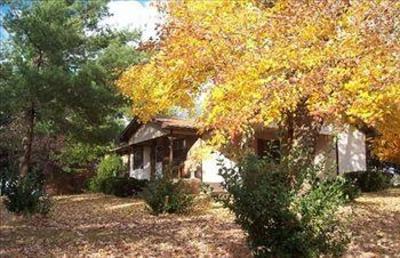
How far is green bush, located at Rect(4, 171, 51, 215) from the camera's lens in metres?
15.3

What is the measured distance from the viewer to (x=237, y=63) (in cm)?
1235

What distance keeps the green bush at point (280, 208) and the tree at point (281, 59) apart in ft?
4.89

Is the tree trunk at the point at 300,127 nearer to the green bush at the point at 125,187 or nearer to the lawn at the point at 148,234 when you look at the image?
the lawn at the point at 148,234

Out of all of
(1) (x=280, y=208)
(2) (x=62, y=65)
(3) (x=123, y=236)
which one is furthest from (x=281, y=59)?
(2) (x=62, y=65)

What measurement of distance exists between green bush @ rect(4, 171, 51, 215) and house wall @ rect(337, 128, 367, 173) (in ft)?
64.3

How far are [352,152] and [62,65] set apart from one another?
17287mm

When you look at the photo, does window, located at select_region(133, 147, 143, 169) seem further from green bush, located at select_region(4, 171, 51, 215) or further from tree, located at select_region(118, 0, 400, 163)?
tree, located at select_region(118, 0, 400, 163)

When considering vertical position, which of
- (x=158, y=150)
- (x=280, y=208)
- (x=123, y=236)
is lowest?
(x=123, y=236)

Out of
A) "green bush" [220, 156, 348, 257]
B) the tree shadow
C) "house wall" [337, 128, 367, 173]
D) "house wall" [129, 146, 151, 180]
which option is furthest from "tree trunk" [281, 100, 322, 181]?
"house wall" [129, 146, 151, 180]

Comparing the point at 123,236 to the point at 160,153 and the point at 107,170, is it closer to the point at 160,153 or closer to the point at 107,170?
the point at 160,153

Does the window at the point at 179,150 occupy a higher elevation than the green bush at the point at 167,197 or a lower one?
higher

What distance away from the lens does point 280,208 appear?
9.36 metres

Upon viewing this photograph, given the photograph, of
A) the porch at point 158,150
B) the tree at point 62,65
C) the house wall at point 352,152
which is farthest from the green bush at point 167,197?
the house wall at point 352,152

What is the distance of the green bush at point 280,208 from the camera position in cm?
942
